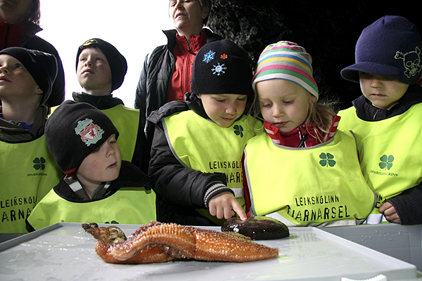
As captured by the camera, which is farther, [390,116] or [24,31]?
[24,31]

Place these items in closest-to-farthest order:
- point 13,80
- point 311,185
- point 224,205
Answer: point 224,205 < point 311,185 < point 13,80

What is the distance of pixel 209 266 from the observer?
0.84 metres

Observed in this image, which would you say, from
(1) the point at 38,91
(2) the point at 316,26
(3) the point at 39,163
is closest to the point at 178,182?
(3) the point at 39,163

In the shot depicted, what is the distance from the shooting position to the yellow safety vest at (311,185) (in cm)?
161

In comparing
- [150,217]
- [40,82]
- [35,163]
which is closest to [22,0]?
[40,82]

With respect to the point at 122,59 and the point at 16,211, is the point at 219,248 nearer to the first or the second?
the point at 16,211

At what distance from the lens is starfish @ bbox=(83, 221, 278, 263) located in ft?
2.69

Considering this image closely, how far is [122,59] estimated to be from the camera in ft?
8.87

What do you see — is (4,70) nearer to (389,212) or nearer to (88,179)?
(88,179)

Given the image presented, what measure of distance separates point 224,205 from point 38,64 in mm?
→ 1731

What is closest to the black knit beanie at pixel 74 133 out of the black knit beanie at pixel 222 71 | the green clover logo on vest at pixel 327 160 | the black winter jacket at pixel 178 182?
the black winter jacket at pixel 178 182

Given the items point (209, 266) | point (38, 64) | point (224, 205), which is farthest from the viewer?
point (38, 64)

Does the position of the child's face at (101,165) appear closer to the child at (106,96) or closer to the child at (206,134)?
the child at (206,134)

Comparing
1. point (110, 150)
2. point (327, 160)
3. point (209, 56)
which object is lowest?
point (327, 160)
